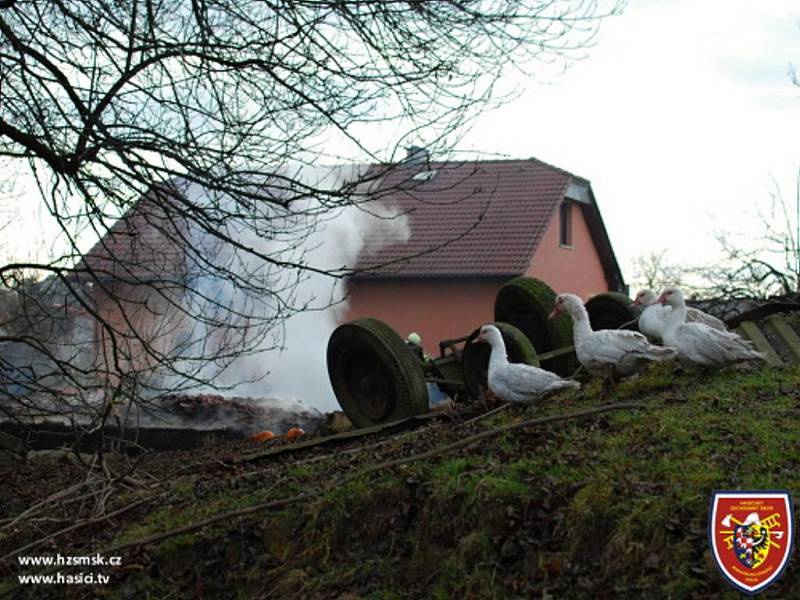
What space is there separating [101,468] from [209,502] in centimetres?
177

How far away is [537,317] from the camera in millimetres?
13820

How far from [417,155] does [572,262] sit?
31704 mm

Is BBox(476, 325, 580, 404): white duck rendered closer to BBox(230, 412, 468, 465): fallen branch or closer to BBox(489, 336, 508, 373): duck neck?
BBox(489, 336, 508, 373): duck neck

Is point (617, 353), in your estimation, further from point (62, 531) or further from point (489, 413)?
point (62, 531)

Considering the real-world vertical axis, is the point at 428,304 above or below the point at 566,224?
below

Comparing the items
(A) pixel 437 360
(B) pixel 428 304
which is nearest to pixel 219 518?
(A) pixel 437 360

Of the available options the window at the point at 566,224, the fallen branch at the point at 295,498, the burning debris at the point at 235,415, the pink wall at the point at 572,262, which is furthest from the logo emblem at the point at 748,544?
the window at the point at 566,224

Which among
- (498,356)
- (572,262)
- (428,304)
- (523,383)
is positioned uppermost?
(572,262)

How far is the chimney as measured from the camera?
9250 mm

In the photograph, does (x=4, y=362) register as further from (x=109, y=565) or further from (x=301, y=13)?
(x=301, y=13)

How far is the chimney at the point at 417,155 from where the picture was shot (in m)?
9.25

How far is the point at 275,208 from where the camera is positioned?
9.47m

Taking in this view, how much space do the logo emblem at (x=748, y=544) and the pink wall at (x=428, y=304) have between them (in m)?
29.7

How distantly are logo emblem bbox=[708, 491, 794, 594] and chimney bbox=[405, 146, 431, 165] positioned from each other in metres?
4.13
